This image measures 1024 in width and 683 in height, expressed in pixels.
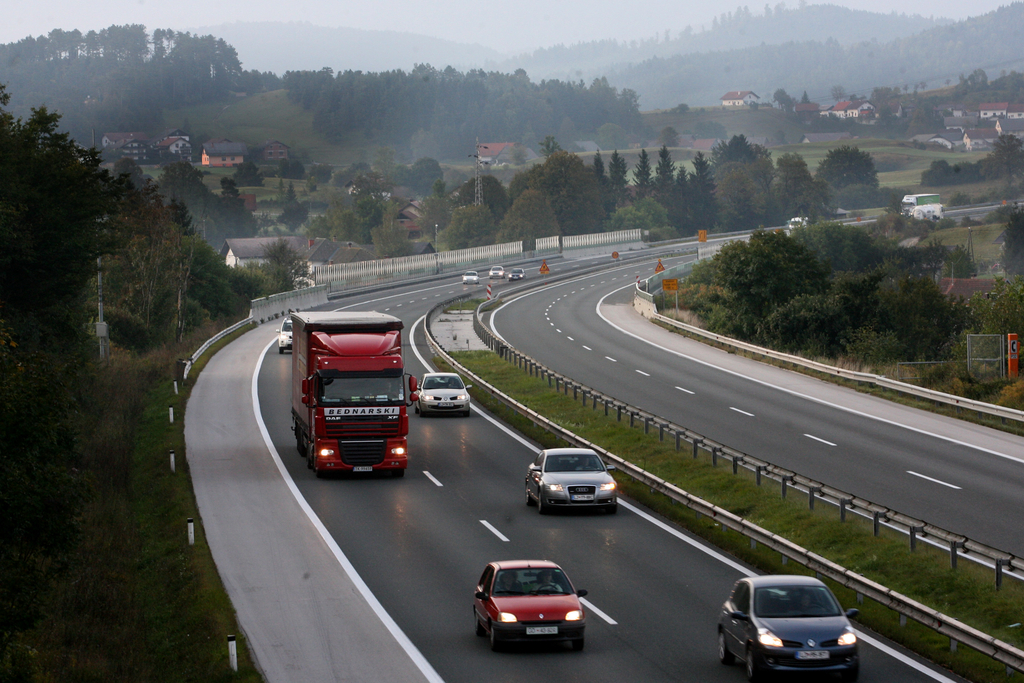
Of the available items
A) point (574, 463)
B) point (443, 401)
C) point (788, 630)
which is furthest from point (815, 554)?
point (443, 401)

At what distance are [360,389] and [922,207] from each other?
161122 millimetres

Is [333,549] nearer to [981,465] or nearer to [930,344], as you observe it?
Result: [981,465]

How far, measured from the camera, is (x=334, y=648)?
1628 centimetres

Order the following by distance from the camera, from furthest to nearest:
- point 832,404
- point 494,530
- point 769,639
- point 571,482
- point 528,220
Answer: point 528,220 → point 832,404 → point 571,482 → point 494,530 → point 769,639

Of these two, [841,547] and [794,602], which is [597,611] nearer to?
[794,602]

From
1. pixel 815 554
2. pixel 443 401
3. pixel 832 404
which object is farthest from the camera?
pixel 443 401

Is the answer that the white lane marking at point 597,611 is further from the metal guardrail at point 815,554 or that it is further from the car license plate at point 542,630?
the metal guardrail at point 815,554

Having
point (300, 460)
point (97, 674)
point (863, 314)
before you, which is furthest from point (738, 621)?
point (863, 314)

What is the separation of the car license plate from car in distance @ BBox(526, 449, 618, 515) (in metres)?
9.58

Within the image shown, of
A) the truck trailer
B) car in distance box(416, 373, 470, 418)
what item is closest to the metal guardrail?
car in distance box(416, 373, 470, 418)

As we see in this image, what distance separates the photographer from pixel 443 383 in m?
40.6

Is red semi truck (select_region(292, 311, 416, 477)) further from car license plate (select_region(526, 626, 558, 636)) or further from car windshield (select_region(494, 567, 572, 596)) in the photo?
car license plate (select_region(526, 626, 558, 636))

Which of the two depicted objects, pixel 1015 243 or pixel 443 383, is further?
pixel 1015 243

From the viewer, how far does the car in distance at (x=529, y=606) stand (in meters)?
15.4
